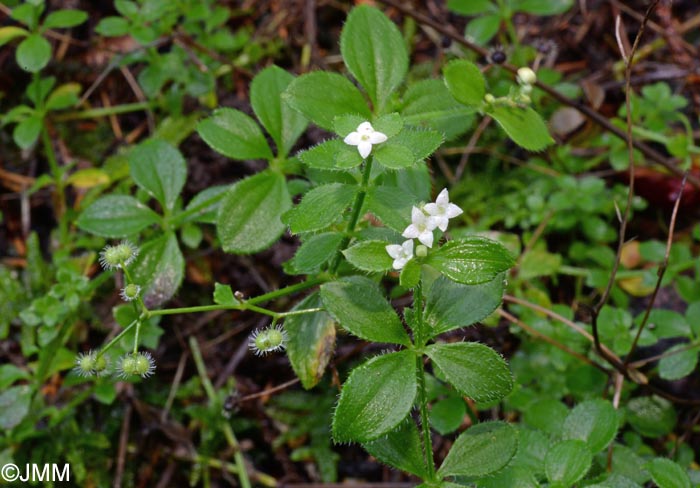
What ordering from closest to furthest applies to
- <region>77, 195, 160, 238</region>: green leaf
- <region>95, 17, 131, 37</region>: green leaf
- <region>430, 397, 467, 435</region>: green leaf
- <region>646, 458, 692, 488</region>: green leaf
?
1. <region>646, 458, 692, 488</region>: green leaf
2. <region>430, 397, 467, 435</region>: green leaf
3. <region>77, 195, 160, 238</region>: green leaf
4. <region>95, 17, 131, 37</region>: green leaf

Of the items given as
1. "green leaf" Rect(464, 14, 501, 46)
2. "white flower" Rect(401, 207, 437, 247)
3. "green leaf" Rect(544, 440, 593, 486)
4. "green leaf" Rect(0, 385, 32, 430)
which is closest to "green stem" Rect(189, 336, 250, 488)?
"green leaf" Rect(0, 385, 32, 430)

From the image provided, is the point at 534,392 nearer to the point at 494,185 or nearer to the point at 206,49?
the point at 494,185

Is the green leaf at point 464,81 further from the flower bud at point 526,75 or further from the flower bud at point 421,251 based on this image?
the flower bud at point 421,251

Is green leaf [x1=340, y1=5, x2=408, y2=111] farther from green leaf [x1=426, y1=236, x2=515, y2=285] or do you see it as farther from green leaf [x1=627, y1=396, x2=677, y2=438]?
green leaf [x1=627, y1=396, x2=677, y2=438]

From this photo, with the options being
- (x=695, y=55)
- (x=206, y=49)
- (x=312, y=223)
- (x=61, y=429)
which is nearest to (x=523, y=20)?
(x=695, y=55)

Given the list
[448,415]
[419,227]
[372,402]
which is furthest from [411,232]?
[448,415]

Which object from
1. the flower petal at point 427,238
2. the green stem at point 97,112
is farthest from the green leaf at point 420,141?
the green stem at point 97,112
